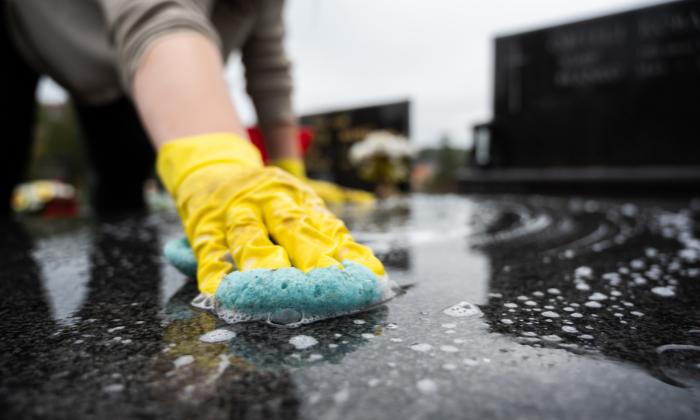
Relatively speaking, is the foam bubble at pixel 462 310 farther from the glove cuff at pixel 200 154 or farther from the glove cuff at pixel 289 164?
the glove cuff at pixel 289 164

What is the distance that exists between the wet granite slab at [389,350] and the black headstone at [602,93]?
17.1ft

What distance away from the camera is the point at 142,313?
582mm

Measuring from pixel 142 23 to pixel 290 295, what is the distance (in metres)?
0.66

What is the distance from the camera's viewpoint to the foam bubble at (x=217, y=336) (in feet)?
1.55

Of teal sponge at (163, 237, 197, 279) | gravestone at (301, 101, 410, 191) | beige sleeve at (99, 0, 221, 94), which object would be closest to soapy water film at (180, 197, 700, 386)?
teal sponge at (163, 237, 197, 279)

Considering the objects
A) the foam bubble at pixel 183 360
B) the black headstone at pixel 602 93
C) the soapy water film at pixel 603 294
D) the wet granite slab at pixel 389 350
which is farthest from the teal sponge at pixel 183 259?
the black headstone at pixel 602 93

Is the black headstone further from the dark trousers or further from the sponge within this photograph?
the sponge

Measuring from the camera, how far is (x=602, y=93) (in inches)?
217

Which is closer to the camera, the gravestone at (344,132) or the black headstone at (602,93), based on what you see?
the black headstone at (602,93)

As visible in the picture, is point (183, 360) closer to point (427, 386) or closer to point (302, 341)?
point (302, 341)

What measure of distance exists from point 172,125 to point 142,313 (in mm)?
372

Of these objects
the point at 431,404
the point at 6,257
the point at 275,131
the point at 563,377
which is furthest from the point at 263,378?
the point at 275,131

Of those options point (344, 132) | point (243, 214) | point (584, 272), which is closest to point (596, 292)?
point (584, 272)

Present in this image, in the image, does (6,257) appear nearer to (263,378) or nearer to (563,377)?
(263,378)
